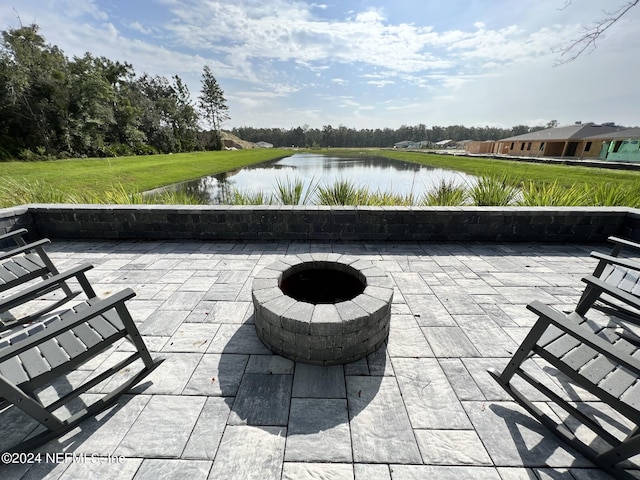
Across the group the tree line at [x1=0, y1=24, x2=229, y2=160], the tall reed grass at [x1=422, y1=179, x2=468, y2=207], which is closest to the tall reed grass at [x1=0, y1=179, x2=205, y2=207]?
the tall reed grass at [x1=422, y1=179, x2=468, y2=207]

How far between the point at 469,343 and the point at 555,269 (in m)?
2.34

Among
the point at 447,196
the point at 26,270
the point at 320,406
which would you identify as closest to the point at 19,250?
the point at 26,270

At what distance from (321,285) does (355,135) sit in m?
91.2

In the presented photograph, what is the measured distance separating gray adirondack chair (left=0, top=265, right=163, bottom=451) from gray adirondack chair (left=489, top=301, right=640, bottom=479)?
2.53 meters

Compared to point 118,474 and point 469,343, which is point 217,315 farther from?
point 469,343

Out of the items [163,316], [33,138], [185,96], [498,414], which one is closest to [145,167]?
[33,138]

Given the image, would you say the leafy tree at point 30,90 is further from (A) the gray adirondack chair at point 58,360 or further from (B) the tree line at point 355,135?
(B) the tree line at point 355,135

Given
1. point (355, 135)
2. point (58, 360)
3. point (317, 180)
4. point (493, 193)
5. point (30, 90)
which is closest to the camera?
point (58, 360)

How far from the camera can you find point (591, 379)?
1.38m

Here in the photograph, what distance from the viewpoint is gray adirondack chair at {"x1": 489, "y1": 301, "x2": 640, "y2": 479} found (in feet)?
4.21

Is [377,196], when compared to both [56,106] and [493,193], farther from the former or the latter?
[56,106]

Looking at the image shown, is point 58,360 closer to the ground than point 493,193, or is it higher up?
closer to the ground

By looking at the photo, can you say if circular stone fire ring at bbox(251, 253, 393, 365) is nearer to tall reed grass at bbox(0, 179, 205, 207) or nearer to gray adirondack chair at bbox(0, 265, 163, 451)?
gray adirondack chair at bbox(0, 265, 163, 451)

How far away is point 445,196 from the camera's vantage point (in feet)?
18.5
